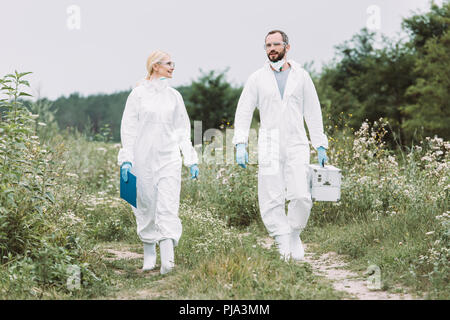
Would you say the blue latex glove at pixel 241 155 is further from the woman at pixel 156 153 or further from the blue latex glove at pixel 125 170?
the blue latex glove at pixel 125 170

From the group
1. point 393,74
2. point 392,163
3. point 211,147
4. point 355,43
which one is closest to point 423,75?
point 393,74

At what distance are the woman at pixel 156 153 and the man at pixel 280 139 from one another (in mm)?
616

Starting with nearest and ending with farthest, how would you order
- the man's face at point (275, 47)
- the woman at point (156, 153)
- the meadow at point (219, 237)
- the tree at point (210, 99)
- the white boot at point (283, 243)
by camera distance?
the meadow at point (219, 237), the woman at point (156, 153), the white boot at point (283, 243), the man's face at point (275, 47), the tree at point (210, 99)

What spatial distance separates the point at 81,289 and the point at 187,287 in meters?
0.81

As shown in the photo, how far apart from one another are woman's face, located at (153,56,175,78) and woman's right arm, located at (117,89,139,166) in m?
0.30

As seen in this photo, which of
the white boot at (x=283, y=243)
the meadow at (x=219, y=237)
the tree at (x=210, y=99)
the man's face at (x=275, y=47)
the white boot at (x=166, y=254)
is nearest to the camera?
the meadow at (x=219, y=237)

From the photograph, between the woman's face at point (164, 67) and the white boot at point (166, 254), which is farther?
the woman's face at point (164, 67)

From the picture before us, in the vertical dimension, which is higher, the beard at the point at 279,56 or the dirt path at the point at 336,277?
the beard at the point at 279,56

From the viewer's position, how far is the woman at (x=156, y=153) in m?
4.91

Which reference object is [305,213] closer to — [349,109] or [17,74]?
[17,74]

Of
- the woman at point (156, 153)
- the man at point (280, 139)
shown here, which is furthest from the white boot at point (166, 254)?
the man at point (280, 139)

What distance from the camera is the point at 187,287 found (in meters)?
3.96

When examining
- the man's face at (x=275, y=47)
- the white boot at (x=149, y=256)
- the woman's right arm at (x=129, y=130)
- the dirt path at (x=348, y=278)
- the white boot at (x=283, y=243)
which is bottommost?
the dirt path at (x=348, y=278)

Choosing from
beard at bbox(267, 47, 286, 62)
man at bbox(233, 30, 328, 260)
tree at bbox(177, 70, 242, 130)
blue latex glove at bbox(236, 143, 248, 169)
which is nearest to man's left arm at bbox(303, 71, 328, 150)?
man at bbox(233, 30, 328, 260)
